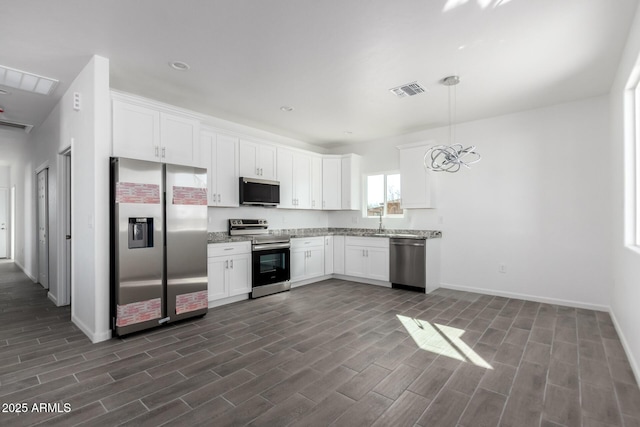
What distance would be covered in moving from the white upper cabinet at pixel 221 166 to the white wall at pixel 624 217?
14.8ft

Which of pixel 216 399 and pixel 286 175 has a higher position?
pixel 286 175

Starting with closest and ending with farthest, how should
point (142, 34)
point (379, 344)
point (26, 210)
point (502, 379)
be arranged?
point (502, 379), point (142, 34), point (379, 344), point (26, 210)

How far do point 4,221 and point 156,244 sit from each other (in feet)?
32.0

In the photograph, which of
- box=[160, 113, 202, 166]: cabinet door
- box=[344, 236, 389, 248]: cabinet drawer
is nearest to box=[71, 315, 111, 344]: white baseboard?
box=[160, 113, 202, 166]: cabinet door

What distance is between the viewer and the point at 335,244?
6090 millimetres

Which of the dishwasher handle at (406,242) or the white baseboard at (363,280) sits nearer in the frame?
the dishwasher handle at (406,242)

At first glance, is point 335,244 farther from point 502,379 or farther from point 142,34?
point 142,34

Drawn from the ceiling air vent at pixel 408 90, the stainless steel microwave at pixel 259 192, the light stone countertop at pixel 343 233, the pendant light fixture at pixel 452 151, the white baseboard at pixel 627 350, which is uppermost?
the ceiling air vent at pixel 408 90

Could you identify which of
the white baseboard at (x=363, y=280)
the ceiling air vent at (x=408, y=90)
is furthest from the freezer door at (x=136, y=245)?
the white baseboard at (x=363, y=280)

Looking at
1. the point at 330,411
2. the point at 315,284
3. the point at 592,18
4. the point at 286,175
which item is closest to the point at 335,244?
the point at 315,284

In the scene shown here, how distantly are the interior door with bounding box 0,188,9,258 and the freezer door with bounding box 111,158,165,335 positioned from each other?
9.31m

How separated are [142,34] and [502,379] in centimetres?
403

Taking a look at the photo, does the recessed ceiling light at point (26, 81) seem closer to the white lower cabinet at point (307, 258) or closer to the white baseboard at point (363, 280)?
the white lower cabinet at point (307, 258)

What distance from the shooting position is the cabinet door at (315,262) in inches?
219
